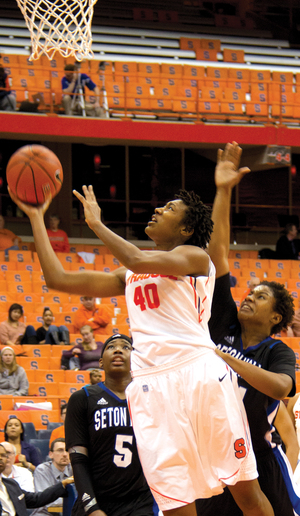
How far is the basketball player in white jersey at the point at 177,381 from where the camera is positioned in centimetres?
280

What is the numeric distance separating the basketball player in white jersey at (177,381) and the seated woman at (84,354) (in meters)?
5.60

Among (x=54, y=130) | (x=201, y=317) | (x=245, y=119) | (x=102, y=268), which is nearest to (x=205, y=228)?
(x=201, y=317)

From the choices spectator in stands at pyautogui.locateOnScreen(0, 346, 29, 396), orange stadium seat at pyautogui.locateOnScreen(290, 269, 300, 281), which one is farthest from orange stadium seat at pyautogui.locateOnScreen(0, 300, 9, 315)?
orange stadium seat at pyautogui.locateOnScreen(290, 269, 300, 281)

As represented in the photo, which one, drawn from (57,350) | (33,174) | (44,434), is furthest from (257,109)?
(33,174)

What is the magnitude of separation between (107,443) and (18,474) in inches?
100

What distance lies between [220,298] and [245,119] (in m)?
11.5

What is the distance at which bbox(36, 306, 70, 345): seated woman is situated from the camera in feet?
30.5

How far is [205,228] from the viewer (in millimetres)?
3174

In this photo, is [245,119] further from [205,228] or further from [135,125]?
[205,228]

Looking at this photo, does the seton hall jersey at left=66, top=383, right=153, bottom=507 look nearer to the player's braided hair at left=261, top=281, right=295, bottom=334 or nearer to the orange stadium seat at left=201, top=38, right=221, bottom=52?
the player's braided hair at left=261, top=281, right=295, bottom=334

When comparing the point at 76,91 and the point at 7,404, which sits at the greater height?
the point at 76,91

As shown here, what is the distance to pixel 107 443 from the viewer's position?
11.8ft

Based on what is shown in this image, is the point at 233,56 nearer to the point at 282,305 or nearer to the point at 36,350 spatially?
the point at 36,350

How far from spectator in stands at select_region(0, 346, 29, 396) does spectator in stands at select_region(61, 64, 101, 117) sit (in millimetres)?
6300
